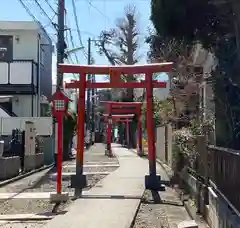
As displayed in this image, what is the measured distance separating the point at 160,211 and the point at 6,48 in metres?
25.7

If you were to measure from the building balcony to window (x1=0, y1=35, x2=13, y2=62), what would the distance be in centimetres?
113

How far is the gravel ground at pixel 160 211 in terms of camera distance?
33.5 ft

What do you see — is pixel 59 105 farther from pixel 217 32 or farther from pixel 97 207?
pixel 217 32

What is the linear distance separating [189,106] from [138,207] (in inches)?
351

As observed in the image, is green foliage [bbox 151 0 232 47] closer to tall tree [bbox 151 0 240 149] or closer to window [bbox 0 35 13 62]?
tall tree [bbox 151 0 240 149]

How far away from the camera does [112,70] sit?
15586 mm

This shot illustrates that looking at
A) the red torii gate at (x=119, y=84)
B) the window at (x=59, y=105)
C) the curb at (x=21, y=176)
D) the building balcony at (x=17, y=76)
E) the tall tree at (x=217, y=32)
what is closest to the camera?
the tall tree at (x=217, y=32)

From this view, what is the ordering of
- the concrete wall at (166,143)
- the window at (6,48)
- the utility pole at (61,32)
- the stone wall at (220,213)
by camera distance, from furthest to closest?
the window at (6,48)
the utility pole at (61,32)
the concrete wall at (166,143)
the stone wall at (220,213)

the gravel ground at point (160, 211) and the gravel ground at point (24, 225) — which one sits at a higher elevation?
the gravel ground at point (160, 211)

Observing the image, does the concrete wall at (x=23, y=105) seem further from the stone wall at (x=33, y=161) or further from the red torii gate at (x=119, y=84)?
the red torii gate at (x=119, y=84)

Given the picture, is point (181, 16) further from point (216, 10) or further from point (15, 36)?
point (15, 36)

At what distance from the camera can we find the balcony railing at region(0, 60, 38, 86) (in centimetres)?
3303

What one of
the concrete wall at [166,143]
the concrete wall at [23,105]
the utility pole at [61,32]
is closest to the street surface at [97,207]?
the concrete wall at [166,143]

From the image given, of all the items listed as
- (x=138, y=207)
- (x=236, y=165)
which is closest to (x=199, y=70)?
(x=138, y=207)
